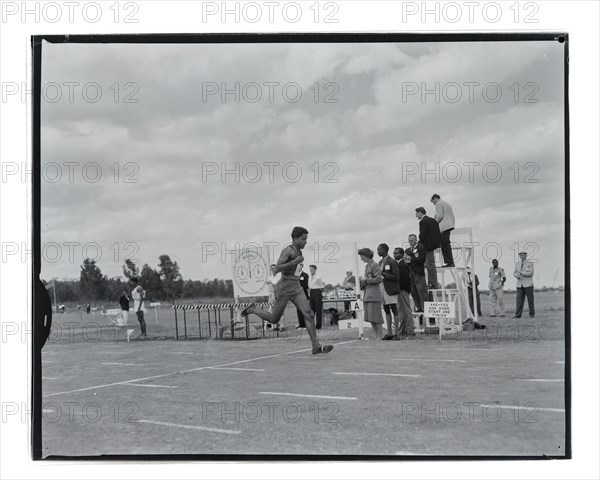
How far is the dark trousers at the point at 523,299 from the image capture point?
9286 mm

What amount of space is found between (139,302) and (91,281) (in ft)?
8.11

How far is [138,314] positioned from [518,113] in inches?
325

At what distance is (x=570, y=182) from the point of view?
266 inches

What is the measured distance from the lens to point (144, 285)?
9.51 metres

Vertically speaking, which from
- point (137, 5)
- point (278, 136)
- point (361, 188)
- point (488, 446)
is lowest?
point (488, 446)

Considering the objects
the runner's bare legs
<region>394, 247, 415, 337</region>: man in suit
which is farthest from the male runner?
<region>394, 247, 415, 337</region>: man in suit

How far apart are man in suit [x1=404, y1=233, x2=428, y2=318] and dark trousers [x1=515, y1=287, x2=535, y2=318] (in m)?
1.39

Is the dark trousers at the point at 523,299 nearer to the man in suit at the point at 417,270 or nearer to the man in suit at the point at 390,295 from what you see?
the man in suit at the point at 417,270

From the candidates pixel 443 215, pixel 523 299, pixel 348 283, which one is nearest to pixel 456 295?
pixel 523 299

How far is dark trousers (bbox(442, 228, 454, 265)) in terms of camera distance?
8.71 meters

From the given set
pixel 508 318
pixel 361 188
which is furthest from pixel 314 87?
pixel 508 318

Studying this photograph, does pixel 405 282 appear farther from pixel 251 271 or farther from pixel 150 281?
pixel 150 281

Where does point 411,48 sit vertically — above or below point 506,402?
above

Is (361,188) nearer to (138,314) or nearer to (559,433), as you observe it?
(559,433)
